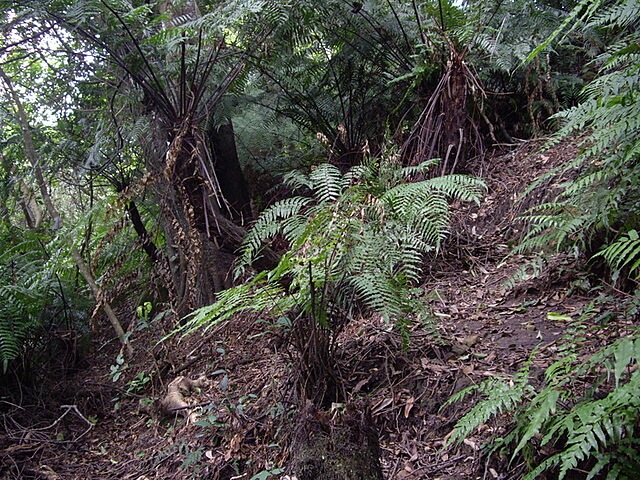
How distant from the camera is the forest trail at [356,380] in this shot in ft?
6.98

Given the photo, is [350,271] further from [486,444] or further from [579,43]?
[579,43]

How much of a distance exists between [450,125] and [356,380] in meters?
2.32

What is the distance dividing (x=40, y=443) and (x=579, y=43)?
17.3ft

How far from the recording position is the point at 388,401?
2232 mm

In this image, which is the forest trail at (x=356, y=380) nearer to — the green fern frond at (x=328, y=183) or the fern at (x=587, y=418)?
the fern at (x=587, y=418)

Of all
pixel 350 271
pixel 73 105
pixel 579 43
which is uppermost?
pixel 73 105

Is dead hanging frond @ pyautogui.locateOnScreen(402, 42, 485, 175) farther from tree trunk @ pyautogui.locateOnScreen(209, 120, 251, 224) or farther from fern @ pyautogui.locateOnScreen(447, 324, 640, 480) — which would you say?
fern @ pyautogui.locateOnScreen(447, 324, 640, 480)

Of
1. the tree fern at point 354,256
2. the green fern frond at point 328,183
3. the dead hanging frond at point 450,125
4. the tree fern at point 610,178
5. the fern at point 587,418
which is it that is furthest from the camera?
the dead hanging frond at point 450,125

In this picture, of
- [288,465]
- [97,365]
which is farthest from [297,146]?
[288,465]

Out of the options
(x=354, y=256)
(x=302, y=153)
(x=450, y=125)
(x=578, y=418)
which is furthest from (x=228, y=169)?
(x=578, y=418)

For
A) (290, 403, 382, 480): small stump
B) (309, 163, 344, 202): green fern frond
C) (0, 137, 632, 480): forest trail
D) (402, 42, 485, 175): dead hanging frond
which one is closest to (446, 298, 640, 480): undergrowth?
(0, 137, 632, 480): forest trail

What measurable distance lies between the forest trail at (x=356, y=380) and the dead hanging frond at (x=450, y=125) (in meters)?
0.23

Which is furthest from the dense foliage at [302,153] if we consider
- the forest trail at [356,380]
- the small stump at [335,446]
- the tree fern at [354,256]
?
the small stump at [335,446]

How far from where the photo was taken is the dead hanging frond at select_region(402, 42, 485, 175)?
373 centimetres
